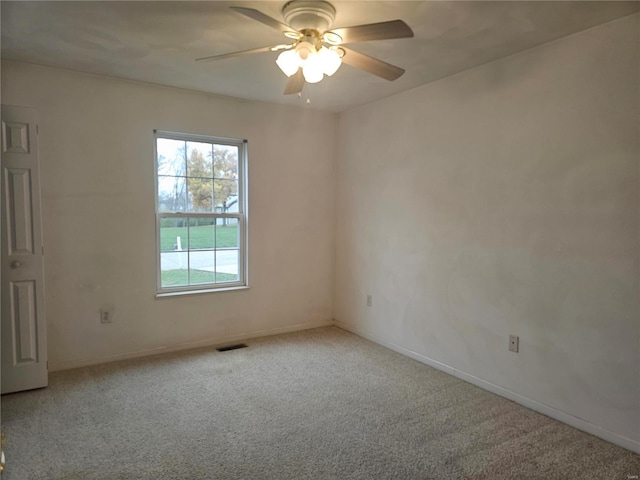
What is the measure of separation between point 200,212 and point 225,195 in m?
0.31

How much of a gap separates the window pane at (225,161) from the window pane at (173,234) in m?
0.60

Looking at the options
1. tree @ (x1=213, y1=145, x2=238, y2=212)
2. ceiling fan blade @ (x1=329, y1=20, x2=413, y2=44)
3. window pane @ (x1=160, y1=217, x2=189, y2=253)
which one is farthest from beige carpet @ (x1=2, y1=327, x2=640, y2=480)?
ceiling fan blade @ (x1=329, y1=20, x2=413, y2=44)

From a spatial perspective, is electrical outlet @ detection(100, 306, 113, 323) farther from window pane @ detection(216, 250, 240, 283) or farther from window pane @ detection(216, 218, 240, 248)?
window pane @ detection(216, 218, 240, 248)

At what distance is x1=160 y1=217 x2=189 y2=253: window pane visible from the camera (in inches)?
149

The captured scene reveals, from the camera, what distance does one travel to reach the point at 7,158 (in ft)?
9.24

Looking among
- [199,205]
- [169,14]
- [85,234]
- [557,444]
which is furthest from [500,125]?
[85,234]

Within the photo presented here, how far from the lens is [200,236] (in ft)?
13.0

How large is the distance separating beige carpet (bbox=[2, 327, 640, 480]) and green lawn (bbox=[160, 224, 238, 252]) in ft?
3.64

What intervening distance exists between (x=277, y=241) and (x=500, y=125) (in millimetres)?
2403

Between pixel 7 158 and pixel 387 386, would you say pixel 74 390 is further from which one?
pixel 387 386

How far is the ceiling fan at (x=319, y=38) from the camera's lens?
1.92m

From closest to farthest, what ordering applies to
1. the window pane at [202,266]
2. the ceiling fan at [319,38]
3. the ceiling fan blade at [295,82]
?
the ceiling fan at [319,38]
the ceiling fan blade at [295,82]
the window pane at [202,266]

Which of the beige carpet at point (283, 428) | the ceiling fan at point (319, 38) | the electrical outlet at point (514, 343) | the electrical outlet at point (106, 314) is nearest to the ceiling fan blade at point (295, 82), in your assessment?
the ceiling fan at point (319, 38)

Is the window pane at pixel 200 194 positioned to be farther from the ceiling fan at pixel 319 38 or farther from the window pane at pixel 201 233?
the ceiling fan at pixel 319 38
